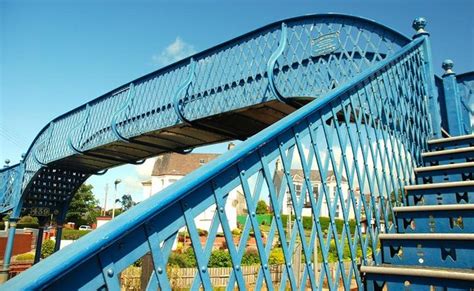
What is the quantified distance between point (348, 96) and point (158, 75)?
542 cm

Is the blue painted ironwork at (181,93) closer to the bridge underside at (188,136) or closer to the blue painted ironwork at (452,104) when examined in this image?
the bridge underside at (188,136)

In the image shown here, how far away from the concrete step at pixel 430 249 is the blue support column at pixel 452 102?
9.67ft

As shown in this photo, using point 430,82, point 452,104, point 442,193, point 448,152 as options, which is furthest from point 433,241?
point 452,104

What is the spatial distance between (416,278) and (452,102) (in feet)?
11.6

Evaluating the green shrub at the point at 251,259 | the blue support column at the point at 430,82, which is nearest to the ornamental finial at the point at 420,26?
the blue support column at the point at 430,82

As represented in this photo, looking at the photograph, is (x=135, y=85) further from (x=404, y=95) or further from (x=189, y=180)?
(x=189, y=180)

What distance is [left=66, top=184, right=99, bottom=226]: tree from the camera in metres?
43.9

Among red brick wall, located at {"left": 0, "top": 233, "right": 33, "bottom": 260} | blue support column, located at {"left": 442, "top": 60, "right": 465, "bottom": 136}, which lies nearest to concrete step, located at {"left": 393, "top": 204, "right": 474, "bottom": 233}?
blue support column, located at {"left": 442, "top": 60, "right": 465, "bottom": 136}

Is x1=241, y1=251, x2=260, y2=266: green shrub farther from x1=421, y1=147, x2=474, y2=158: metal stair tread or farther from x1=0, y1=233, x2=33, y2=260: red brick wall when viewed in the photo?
x1=0, y1=233, x2=33, y2=260: red brick wall

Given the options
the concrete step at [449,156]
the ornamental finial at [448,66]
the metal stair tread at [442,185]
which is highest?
the ornamental finial at [448,66]

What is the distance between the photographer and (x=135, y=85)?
782 cm

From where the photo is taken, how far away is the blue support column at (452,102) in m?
4.64

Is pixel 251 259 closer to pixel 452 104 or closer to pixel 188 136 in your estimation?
pixel 188 136

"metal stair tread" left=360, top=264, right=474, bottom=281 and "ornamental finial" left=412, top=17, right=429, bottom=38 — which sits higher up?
"ornamental finial" left=412, top=17, right=429, bottom=38
